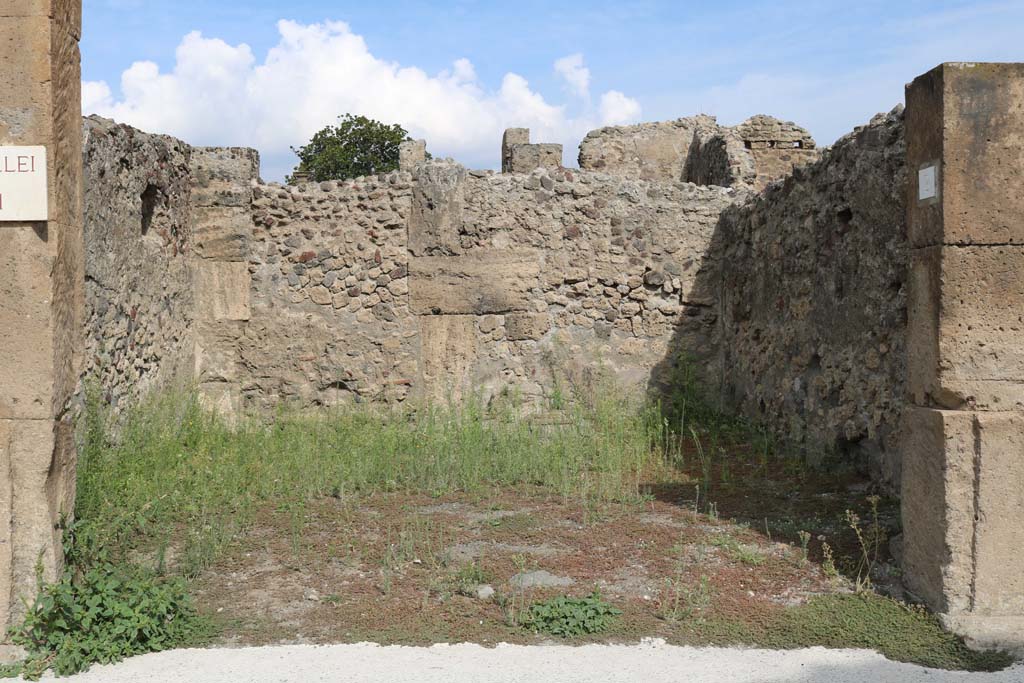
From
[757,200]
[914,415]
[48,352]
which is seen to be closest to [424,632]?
[48,352]

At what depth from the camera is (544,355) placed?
8.34m

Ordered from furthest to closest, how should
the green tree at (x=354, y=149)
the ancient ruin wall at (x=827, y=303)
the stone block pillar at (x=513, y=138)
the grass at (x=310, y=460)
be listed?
the green tree at (x=354, y=149) → the stone block pillar at (x=513, y=138) → the ancient ruin wall at (x=827, y=303) → the grass at (x=310, y=460)

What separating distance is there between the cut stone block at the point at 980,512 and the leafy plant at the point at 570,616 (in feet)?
4.54

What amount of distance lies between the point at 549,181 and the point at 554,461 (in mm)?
2882

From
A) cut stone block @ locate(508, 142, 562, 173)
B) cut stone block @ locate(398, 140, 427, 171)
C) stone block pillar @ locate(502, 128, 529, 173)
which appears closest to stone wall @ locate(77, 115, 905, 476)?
cut stone block @ locate(508, 142, 562, 173)

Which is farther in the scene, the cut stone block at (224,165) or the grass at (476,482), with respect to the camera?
the cut stone block at (224,165)

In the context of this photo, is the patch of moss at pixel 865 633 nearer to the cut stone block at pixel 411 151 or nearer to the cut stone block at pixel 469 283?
the cut stone block at pixel 469 283

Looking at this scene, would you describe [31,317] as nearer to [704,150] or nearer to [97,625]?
[97,625]

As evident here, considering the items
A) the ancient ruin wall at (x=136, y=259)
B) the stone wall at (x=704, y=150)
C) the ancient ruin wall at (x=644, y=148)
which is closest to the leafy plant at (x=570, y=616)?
the ancient ruin wall at (x=136, y=259)

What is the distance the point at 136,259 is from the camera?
6.99 m

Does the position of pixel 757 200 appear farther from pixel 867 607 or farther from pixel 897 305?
pixel 867 607

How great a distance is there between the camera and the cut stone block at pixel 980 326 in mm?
3904

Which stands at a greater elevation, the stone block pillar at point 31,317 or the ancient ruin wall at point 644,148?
the ancient ruin wall at point 644,148

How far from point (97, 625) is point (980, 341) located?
12.1 ft
